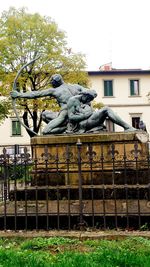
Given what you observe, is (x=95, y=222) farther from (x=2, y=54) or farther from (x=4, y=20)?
(x=4, y=20)

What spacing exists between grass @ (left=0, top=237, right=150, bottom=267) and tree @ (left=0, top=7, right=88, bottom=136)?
19242 millimetres

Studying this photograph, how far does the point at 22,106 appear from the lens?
24172mm

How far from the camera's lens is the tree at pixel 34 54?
24.2m

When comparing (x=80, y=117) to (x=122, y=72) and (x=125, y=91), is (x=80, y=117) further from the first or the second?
(x=125, y=91)

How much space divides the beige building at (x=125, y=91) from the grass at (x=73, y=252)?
118 feet

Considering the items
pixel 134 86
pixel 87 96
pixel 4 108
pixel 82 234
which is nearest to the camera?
pixel 82 234

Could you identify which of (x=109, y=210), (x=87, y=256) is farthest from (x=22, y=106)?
(x=87, y=256)

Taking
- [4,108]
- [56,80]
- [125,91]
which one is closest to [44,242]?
[56,80]

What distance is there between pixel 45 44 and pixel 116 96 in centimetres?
1802

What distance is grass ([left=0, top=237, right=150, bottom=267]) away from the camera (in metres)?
3.97

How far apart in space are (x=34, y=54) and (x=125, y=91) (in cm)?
1829

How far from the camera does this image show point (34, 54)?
2478 cm

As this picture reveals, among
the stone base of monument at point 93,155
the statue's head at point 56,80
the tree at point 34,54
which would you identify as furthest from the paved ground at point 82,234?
the tree at point 34,54

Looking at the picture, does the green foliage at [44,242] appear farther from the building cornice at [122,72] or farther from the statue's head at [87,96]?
the building cornice at [122,72]
